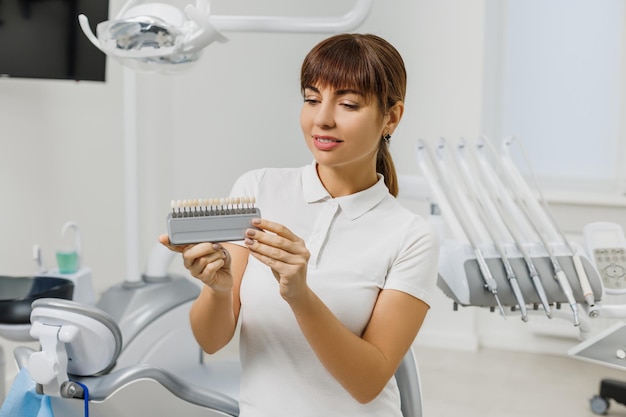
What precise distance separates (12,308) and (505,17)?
258cm

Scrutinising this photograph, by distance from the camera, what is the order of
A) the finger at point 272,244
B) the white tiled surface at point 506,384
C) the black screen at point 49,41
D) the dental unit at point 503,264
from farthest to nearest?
the white tiled surface at point 506,384
the black screen at point 49,41
the dental unit at point 503,264
the finger at point 272,244

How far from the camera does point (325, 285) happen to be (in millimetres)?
1076

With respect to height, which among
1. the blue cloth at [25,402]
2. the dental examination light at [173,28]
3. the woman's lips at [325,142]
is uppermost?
the dental examination light at [173,28]

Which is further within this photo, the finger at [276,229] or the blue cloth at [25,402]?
the blue cloth at [25,402]

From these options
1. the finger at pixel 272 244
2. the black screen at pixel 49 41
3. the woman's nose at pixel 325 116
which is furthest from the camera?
the black screen at pixel 49 41

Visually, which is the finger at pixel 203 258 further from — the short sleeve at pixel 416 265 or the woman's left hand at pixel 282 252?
the short sleeve at pixel 416 265

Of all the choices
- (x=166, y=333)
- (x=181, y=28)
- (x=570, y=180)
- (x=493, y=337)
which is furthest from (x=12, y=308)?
(x=570, y=180)

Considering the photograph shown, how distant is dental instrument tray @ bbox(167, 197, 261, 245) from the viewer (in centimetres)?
93

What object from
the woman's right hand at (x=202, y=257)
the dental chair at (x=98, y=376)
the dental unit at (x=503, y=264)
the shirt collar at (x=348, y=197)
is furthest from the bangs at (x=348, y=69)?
the dental unit at (x=503, y=264)

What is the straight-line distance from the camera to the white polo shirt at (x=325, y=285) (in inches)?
42.4

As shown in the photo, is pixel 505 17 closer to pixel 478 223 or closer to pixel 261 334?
pixel 478 223

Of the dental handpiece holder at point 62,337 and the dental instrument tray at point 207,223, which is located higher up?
the dental instrument tray at point 207,223

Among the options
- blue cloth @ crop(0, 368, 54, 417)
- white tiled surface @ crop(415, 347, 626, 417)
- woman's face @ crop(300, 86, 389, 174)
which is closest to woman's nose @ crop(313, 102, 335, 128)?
woman's face @ crop(300, 86, 389, 174)

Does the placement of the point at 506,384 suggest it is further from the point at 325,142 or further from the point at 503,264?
the point at 325,142
